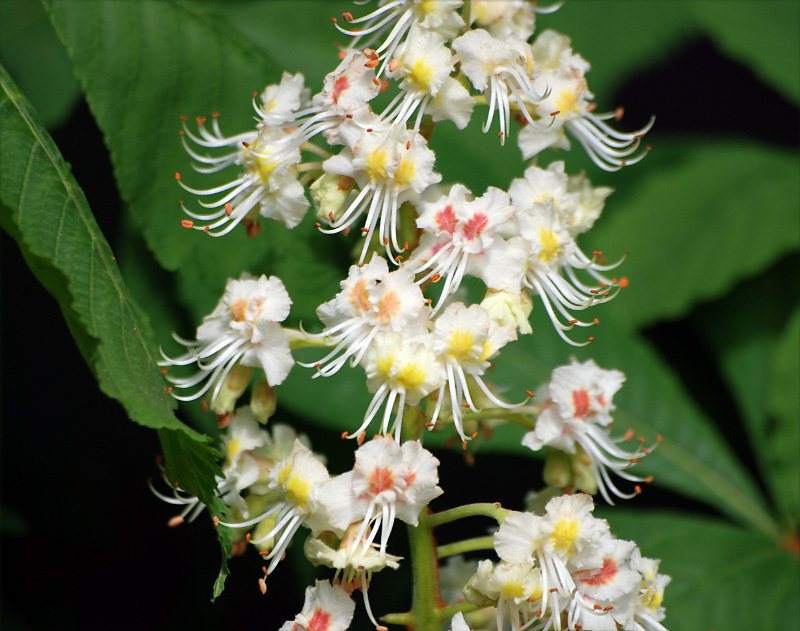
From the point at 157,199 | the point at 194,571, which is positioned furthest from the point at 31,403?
the point at 157,199

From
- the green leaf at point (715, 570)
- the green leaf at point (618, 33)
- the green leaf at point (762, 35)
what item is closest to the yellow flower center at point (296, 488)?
the green leaf at point (715, 570)

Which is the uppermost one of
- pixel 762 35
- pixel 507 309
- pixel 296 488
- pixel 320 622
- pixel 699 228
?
pixel 762 35

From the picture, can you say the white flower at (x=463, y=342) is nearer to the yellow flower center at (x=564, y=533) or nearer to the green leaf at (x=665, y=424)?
the yellow flower center at (x=564, y=533)

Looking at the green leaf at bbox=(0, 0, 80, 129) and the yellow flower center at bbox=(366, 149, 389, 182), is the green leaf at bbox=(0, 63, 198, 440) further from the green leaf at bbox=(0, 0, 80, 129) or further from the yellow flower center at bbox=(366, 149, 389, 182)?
the green leaf at bbox=(0, 0, 80, 129)

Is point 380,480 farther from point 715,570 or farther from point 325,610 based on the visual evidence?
point 715,570

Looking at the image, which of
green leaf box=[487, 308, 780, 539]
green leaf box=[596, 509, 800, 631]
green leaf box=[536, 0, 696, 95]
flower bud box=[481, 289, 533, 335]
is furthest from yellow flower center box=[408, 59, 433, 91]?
green leaf box=[536, 0, 696, 95]

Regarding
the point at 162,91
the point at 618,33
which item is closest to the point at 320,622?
the point at 162,91
